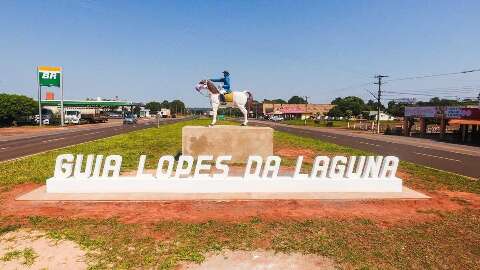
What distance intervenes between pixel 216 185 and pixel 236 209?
217 cm

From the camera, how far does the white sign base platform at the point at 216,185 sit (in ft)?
40.9

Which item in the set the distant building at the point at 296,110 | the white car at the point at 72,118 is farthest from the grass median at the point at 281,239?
the distant building at the point at 296,110

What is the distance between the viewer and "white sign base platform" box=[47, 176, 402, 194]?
40.9 ft

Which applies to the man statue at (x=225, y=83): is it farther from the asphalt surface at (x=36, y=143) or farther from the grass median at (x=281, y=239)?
the asphalt surface at (x=36, y=143)

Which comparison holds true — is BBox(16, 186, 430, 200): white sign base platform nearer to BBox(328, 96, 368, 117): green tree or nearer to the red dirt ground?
the red dirt ground

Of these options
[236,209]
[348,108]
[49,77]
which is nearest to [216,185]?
[236,209]

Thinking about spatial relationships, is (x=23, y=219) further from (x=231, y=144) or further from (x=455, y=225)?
(x=455, y=225)

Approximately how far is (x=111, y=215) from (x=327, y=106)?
535 ft

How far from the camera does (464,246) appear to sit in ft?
27.0

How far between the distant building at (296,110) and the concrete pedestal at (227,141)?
129568 millimetres

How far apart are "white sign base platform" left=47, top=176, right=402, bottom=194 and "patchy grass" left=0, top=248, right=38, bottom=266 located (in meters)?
5.00

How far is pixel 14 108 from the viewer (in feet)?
200

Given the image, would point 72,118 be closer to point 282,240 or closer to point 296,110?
point 282,240

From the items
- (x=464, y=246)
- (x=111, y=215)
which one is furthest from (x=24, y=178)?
(x=464, y=246)
